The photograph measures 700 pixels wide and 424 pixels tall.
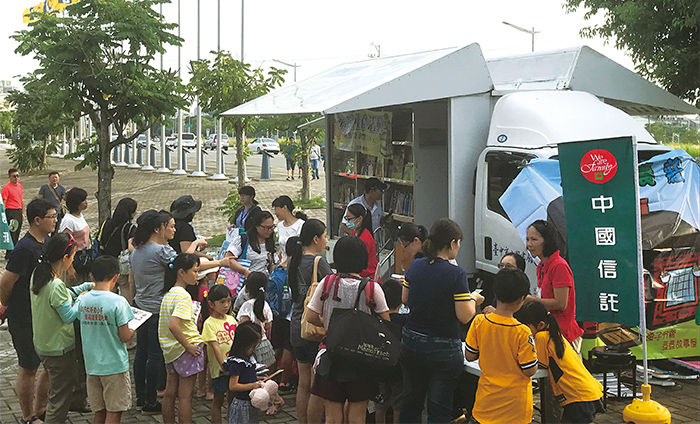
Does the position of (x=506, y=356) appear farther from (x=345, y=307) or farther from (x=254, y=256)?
(x=254, y=256)

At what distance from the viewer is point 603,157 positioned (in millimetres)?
5492

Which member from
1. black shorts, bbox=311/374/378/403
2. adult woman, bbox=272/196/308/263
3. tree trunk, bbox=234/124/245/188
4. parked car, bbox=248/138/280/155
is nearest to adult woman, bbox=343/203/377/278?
Answer: adult woman, bbox=272/196/308/263

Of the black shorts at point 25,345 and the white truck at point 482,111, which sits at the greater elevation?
the white truck at point 482,111

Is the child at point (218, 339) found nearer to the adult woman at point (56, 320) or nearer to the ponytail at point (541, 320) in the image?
the adult woman at point (56, 320)

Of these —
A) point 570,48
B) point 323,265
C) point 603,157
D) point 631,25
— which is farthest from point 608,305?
point 631,25

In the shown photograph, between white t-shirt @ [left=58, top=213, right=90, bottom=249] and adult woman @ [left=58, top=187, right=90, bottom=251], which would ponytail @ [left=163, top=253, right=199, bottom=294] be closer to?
adult woman @ [left=58, top=187, right=90, bottom=251]

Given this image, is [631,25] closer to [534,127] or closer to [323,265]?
[534,127]

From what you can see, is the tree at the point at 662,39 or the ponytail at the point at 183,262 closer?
the ponytail at the point at 183,262

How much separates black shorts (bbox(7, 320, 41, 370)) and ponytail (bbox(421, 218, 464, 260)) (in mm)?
3267

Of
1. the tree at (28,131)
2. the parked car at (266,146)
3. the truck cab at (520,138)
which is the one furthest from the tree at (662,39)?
the parked car at (266,146)

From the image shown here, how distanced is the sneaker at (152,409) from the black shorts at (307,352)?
4.83ft

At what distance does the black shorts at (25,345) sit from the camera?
579 cm

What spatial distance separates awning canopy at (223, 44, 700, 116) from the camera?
25.9ft

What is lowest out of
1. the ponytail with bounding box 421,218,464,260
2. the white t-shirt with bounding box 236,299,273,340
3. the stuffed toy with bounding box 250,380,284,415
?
the stuffed toy with bounding box 250,380,284,415
